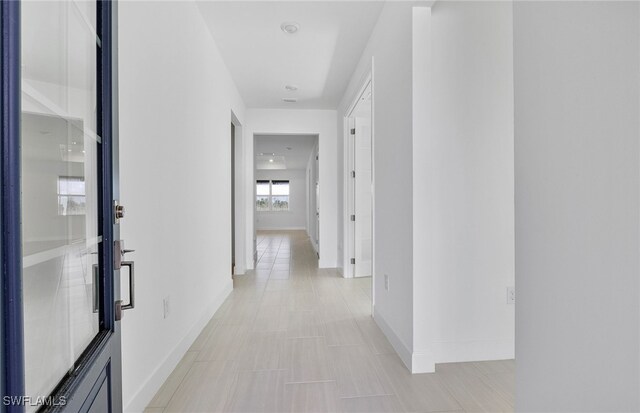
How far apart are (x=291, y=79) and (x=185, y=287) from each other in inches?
111

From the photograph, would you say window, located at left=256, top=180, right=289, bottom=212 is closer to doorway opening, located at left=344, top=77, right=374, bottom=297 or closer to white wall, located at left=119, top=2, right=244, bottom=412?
doorway opening, located at left=344, top=77, right=374, bottom=297

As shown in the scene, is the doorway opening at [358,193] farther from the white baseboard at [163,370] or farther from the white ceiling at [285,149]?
the white baseboard at [163,370]

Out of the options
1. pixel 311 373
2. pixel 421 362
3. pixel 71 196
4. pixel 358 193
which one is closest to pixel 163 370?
pixel 311 373

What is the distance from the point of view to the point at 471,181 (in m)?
2.12

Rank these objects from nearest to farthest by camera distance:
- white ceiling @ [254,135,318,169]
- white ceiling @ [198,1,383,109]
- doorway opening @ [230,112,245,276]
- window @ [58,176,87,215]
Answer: window @ [58,176,87,215] → white ceiling @ [198,1,383,109] → doorway opening @ [230,112,245,276] → white ceiling @ [254,135,318,169]

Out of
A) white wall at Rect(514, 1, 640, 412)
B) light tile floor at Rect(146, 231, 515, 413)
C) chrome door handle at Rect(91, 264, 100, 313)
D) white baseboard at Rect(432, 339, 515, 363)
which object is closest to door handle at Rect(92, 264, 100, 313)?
chrome door handle at Rect(91, 264, 100, 313)

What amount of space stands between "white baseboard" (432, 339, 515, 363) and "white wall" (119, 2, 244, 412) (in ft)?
5.51

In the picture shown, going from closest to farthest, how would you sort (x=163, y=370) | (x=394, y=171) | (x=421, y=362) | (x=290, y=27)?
(x=163, y=370) → (x=421, y=362) → (x=394, y=171) → (x=290, y=27)

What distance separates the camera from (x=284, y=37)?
3.01 m

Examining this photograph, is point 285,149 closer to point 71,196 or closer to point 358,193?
point 358,193

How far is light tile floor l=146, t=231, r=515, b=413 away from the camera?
1.69 meters

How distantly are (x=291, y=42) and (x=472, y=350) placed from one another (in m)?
2.94

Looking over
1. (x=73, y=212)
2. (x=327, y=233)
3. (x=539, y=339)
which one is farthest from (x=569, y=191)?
(x=327, y=233)

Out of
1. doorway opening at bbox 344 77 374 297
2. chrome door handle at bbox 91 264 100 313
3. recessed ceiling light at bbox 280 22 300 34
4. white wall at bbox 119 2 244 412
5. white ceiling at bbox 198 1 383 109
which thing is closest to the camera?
chrome door handle at bbox 91 264 100 313
